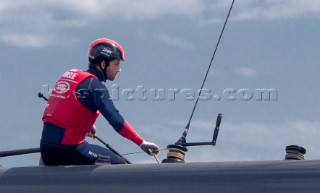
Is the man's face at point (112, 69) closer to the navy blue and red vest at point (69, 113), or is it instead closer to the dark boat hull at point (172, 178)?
A: the navy blue and red vest at point (69, 113)

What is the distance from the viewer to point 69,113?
5.90m

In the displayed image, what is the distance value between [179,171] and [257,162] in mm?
450

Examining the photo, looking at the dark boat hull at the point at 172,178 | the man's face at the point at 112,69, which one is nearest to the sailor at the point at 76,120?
the man's face at the point at 112,69

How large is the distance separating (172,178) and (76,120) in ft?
4.50

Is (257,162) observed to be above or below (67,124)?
below

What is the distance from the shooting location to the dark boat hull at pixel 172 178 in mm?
4465

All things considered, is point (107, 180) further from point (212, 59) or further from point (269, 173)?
point (212, 59)

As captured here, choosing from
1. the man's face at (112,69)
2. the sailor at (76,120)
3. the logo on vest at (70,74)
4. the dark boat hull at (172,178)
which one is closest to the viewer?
the dark boat hull at (172,178)

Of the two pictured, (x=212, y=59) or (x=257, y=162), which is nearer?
(x=257, y=162)

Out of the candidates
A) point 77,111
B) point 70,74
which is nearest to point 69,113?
point 77,111

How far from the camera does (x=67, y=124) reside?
5898 millimetres

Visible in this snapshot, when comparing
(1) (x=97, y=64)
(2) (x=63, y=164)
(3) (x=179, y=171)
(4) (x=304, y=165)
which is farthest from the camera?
(1) (x=97, y=64)

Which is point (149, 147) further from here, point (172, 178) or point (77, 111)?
point (172, 178)

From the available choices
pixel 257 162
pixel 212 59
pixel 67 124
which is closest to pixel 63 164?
pixel 67 124
